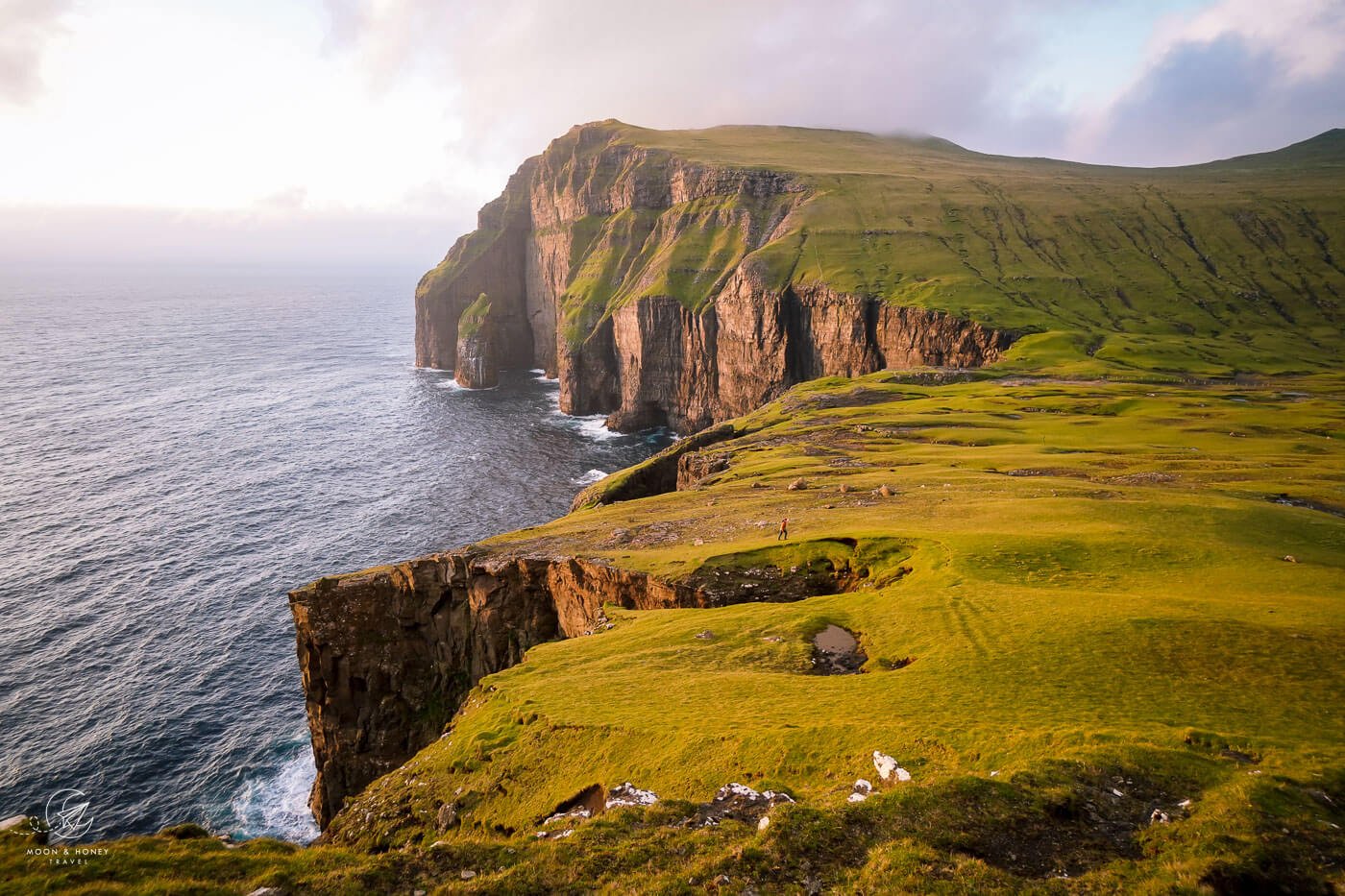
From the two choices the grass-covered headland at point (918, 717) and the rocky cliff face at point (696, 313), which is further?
the rocky cliff face at point (696, 313)

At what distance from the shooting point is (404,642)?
44375 millimetres

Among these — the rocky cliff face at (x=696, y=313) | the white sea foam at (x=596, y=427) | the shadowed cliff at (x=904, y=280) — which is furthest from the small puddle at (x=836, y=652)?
the white sea foam at (x=596, y=427)

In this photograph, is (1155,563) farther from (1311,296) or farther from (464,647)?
(1311,296)

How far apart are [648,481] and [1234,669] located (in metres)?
64.9

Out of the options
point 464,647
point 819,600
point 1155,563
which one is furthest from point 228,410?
point 1155,563

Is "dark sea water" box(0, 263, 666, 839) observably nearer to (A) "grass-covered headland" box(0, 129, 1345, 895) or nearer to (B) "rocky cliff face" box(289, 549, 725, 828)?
(B) "rocky cliff face" box(289, 549, 725, 828)

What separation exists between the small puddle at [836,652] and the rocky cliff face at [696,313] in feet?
340

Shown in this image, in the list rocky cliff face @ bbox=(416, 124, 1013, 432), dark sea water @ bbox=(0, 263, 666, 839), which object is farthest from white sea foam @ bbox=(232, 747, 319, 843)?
rocky cliff face @ bbox=(416, 124, 1013, 432)

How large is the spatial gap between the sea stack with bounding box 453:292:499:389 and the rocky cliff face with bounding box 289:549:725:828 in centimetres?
13908

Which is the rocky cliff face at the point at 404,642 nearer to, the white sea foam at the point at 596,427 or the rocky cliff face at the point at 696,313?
the white sea foam at the point at 596,427

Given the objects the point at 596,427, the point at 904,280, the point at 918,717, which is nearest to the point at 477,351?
the point at 596,427

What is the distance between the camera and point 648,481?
8250 cm

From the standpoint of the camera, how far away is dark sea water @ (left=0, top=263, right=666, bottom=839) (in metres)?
52.0

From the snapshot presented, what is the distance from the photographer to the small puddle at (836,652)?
83.3ft
